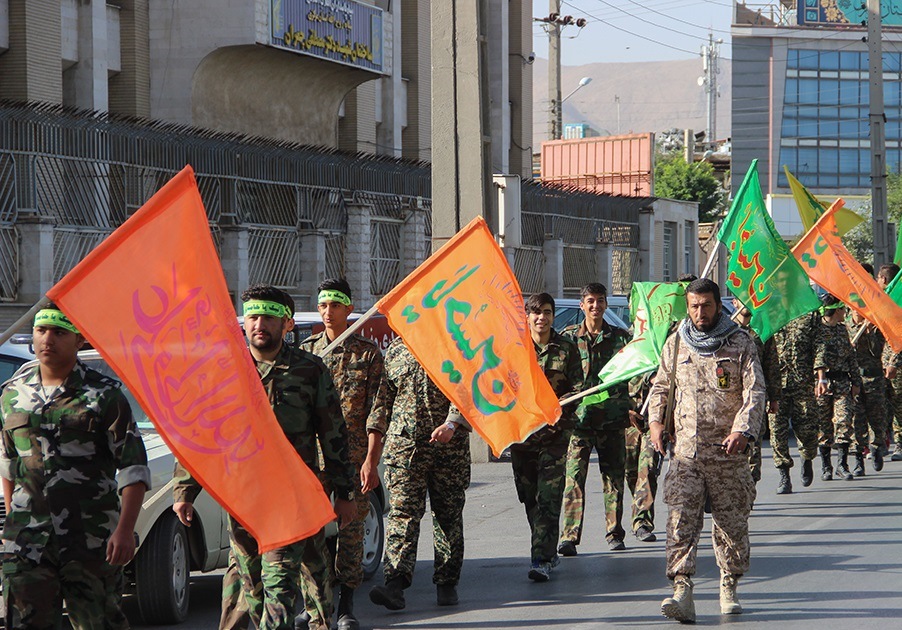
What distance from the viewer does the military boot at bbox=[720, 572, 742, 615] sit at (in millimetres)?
8430

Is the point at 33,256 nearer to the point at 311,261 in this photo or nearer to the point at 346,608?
the point at 311,261

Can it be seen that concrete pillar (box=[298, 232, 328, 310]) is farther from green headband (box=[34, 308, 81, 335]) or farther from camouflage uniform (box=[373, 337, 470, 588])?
green headband (box=[34, 308, 81, 335])

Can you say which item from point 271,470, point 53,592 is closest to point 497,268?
point 271,470

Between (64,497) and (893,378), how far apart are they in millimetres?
12343

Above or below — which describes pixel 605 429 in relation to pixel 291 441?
below

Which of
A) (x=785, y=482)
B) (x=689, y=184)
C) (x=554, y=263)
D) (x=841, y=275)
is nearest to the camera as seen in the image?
(x=841, y=275)

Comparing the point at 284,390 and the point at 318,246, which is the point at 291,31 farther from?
A: the point at 284,390

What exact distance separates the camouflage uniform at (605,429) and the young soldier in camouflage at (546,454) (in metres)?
0.60

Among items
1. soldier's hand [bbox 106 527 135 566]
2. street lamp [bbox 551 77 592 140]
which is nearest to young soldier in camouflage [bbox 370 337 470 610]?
soldier's hand [bbox 106 527 135 566]

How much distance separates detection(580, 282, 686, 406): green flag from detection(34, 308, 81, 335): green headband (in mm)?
5130

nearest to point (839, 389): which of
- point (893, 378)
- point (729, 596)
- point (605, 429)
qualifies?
point (893, 378)

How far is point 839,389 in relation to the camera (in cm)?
1526

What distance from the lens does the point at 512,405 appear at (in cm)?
916

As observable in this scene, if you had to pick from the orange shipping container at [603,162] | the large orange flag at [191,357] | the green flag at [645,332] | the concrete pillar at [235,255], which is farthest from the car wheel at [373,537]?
the orange shipping container at [603,162]
